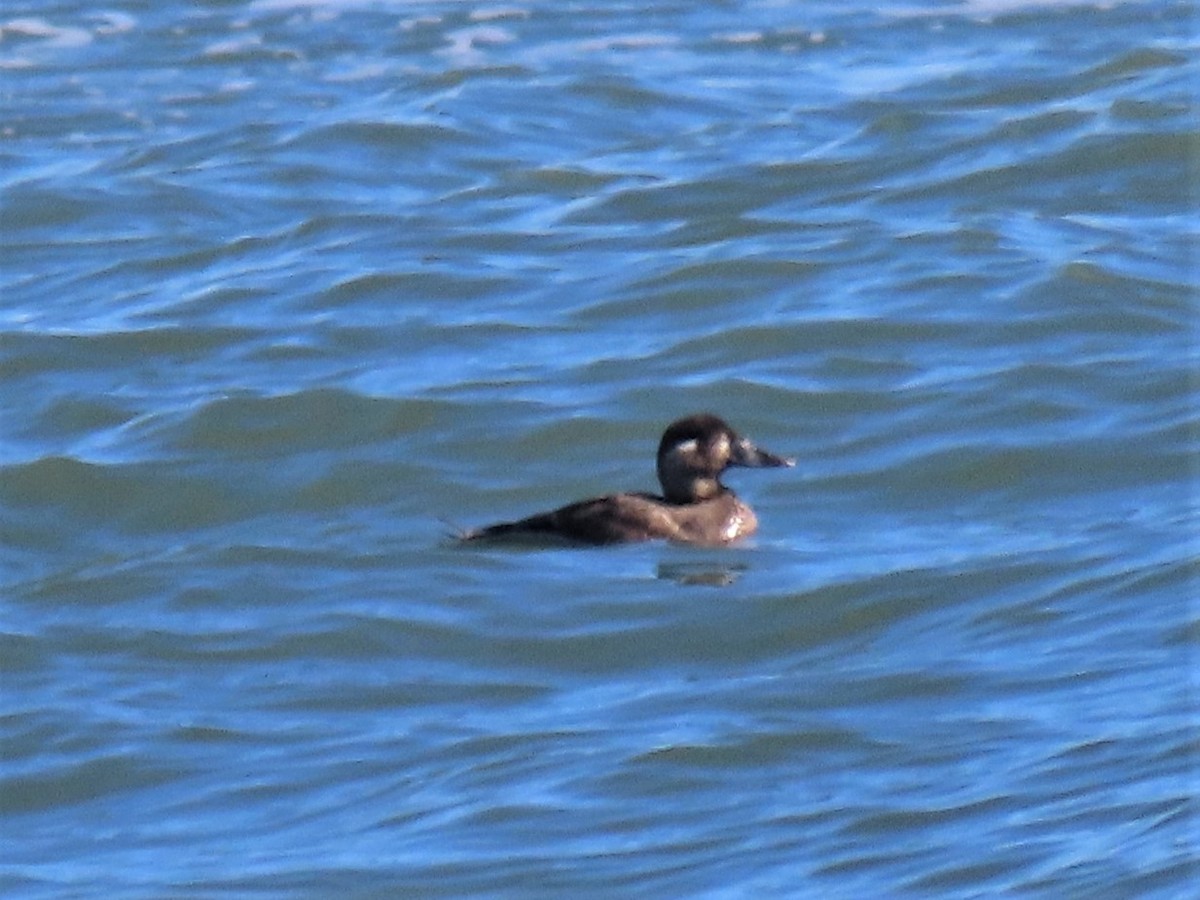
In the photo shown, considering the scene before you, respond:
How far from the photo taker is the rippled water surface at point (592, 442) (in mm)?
7215

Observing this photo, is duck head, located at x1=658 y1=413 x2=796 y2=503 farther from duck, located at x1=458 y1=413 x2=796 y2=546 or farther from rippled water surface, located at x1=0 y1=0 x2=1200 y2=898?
rippled water surface, located at x1=0 y1=0 x2=1200 y2=898

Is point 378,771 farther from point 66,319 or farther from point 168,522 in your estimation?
point 66,319

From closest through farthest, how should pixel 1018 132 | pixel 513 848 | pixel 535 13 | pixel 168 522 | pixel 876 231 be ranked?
pixel 513 848 → pixel 168 522 → pixel 876 231 → pixel 1018 132 → pixel 535 13

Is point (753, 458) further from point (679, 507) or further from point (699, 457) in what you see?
point (679, 507)

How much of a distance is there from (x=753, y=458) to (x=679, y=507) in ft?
1.09

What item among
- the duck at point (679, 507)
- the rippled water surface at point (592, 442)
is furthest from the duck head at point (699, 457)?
the rippled water surface at point (592, 442)

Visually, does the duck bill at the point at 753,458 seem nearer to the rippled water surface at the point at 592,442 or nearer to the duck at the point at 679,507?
the duck at the point at 679,507

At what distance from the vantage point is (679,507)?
10461mm

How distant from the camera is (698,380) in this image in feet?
39.3

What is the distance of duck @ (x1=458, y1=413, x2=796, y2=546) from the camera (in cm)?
995

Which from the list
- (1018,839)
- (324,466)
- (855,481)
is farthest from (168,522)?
(1018,839)

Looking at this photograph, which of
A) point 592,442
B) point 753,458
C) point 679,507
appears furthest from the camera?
point 592,442

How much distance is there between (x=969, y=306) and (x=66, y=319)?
4.06m

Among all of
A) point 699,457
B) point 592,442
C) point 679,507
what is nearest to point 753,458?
point 699,457
